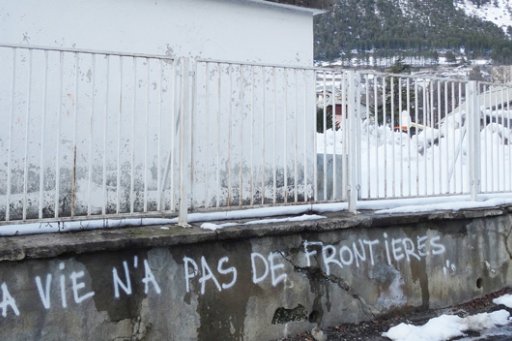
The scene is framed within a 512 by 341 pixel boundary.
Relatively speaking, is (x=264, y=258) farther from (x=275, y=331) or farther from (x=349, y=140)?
(x=349, y=140)

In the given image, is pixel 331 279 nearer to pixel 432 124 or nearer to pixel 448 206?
pixel 448 206

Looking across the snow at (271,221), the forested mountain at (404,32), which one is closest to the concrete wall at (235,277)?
the snow at (271,221)

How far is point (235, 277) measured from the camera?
4.17 m

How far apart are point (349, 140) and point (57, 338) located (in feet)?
9.89

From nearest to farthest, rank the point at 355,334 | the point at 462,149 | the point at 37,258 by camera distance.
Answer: the point at 37,258
the point at 355,334
the point at 462,149

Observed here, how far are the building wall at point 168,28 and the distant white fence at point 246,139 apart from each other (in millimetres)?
333

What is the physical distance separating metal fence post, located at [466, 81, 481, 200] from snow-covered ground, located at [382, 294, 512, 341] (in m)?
1.47

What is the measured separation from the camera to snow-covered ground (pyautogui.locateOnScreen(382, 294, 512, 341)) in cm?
456

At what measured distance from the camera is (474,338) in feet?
15.3

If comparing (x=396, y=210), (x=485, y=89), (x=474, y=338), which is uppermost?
(x=485, y=89)

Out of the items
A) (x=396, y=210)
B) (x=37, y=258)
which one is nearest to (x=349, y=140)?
(x=396, y=210)

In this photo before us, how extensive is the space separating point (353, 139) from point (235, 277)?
1.79m

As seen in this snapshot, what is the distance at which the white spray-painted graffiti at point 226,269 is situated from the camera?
3.50 m

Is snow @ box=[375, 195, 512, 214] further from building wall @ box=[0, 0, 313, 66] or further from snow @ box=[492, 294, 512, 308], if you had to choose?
building wall @ box=[0, 0, 313, 66]
